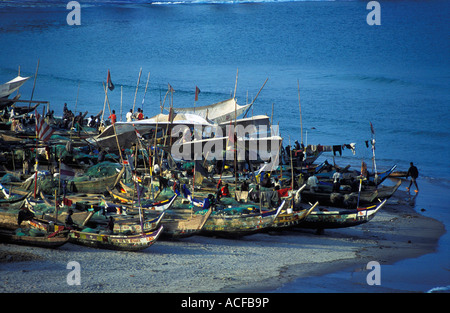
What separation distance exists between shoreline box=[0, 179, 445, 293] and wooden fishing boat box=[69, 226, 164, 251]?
0.40 ft

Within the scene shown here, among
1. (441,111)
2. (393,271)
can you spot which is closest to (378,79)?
(441,111)

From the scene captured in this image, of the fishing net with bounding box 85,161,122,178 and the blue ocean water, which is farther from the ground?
the blue ocean water

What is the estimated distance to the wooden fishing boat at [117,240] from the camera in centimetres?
1134

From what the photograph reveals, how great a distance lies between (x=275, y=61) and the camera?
190ft

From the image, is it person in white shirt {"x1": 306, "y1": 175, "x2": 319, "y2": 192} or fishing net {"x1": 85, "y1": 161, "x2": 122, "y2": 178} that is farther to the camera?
person in white shirt {"x1": 306, "y1": 175, "x2": 319, "y2": 192}

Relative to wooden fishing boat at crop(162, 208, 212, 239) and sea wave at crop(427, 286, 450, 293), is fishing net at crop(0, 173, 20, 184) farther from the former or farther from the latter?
sea wave at crop(427, 286, 450, 293)

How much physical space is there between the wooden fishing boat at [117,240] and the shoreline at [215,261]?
0.12 meters

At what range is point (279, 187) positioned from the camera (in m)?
15.6

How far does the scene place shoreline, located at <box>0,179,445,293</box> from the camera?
392 inches

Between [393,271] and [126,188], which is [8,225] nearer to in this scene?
[126,188]

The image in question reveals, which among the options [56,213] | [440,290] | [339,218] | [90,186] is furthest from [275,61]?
[440,290]

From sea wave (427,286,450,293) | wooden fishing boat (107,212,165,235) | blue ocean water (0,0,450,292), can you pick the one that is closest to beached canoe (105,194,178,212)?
wooden fishing boat (107,212,165,235)

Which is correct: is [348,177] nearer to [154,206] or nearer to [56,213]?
[154,206]

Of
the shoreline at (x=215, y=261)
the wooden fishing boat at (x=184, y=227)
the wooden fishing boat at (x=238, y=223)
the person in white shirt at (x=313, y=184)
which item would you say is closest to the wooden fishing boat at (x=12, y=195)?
the shoreline at (x=215, y=261)
